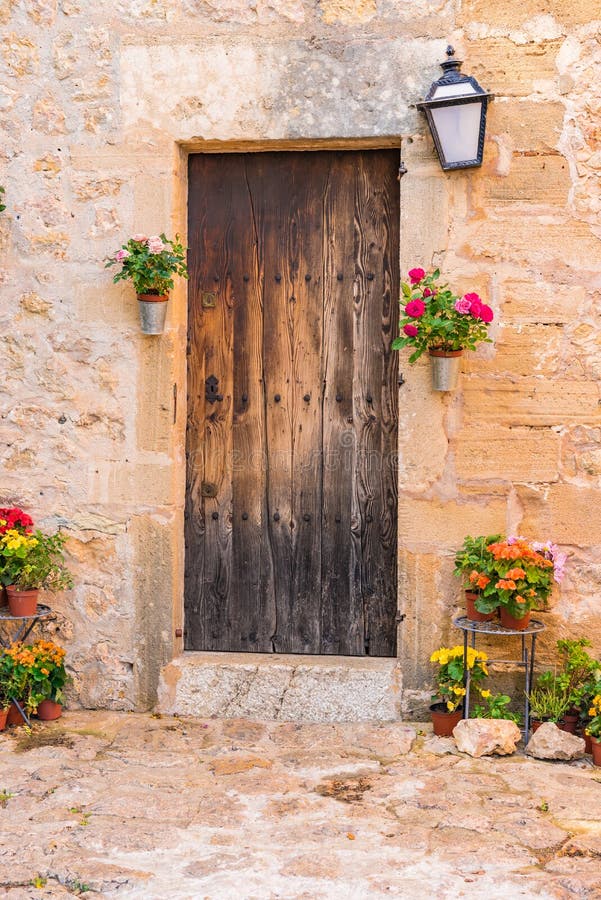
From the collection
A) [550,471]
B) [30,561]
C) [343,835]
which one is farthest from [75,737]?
[550,471]

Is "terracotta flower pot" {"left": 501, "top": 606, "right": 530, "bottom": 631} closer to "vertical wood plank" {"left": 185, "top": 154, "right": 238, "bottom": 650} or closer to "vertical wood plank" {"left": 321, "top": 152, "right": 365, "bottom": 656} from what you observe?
"vertical wood plank" {"left": 321, "top": 152, "right": 365, "bottom": 656}

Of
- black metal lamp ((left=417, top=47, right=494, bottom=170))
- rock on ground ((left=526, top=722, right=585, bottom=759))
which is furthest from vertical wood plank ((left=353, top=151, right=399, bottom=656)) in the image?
rock on ground ((left=526, top=722, right=585, bottom=759))

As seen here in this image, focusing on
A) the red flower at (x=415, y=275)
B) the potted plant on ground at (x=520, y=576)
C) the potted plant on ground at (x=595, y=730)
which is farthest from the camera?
the red flower at (x=415, y=275)

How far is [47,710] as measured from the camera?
14.1ft

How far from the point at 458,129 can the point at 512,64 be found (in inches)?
14.6

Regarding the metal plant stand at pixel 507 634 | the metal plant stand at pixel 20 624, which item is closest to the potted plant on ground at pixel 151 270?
the metal plant stand at pixel 20 624

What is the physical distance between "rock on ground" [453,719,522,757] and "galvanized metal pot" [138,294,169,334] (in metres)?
2.06

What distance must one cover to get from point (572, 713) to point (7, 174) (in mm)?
3307

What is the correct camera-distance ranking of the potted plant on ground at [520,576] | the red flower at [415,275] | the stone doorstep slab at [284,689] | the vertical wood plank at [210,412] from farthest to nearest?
the vertical wood plank at [210,412]
the stone doorstep slab at [284,689]
the red flower at [415,275]
the potted plant on ground at [520,576]

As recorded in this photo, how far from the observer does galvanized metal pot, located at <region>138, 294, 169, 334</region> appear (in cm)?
425

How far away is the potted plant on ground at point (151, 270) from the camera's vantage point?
13.6 ft

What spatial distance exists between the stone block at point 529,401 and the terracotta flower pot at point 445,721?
1206 millimetres

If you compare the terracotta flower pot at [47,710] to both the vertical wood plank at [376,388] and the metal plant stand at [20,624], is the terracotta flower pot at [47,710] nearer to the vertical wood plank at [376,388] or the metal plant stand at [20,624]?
the metal plant stand at [20,624]

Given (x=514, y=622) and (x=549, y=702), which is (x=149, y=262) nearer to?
(x=514, y=622)
